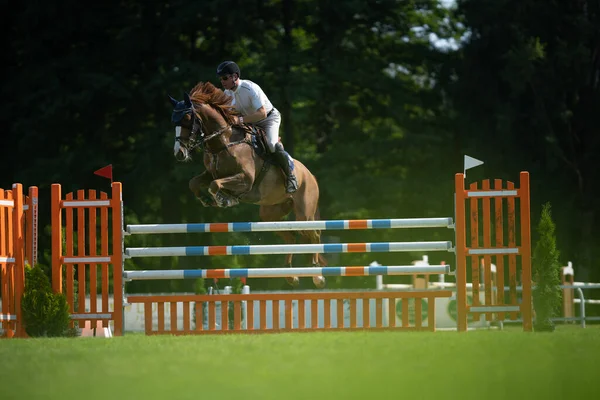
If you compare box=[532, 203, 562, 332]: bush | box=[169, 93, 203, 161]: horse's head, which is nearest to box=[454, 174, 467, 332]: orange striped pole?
box=[532, 203, 562, 332]: bush

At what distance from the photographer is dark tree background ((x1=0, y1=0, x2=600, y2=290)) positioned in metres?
20.4

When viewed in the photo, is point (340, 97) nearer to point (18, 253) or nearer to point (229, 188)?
point (229, 188)

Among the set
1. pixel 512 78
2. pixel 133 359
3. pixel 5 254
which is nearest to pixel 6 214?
pixel 5 254

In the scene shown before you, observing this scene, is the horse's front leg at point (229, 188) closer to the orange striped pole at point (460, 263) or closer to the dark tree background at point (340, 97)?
the orange striped pole at point (460, 263)

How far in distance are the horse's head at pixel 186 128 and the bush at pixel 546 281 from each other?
2.97 meters

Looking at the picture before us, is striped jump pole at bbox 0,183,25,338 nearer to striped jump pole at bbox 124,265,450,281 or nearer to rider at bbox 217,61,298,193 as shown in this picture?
striped jump pole at bbox 124,265,450,281

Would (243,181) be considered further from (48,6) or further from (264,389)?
(48,6)

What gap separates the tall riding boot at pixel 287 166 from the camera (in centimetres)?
966

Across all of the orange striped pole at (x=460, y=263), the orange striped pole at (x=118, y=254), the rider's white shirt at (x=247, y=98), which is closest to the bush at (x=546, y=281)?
the orange striped pole at (x=460, y=263)

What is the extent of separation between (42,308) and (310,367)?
3.44m

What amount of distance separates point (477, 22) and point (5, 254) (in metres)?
14.3

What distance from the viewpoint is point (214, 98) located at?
9.24 metres

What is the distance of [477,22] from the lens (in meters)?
21.4

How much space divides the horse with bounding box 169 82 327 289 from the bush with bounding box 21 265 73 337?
1.43 meters
